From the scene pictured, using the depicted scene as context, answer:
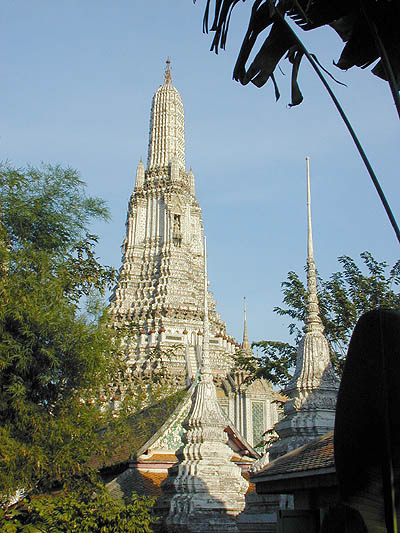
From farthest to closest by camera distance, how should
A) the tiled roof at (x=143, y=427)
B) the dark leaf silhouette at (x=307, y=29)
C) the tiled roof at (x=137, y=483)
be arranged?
the tiled roof at (x=143, y=427) < the tiled roof at (x=137, y=483) < the dark leaf silhouette at (x=307, y=29)

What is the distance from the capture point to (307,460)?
8.12 m

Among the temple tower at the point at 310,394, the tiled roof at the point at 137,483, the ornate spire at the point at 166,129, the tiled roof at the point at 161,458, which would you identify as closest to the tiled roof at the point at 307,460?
the temple tower at the point at 310,394

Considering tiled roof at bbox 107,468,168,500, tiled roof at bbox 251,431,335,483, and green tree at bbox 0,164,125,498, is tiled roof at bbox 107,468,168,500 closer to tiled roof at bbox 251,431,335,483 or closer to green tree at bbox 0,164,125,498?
green tree at bbox 0,164,125,498

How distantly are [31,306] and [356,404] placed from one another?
8.01 metres

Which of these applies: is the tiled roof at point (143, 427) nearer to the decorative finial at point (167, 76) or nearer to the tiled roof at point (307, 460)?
the tiled roof at point (307, 460)

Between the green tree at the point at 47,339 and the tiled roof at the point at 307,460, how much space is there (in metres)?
3.27

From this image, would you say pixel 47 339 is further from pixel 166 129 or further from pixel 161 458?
pixel 166 129

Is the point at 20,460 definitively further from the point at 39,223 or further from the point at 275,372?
the point at 275,372

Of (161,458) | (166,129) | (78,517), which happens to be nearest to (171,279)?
(166,129)

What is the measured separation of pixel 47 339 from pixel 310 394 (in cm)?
473

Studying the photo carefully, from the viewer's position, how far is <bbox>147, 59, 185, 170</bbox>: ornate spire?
41.9 m

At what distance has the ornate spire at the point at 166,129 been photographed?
41938 millimetres

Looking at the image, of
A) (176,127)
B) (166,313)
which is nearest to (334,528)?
(166,313)

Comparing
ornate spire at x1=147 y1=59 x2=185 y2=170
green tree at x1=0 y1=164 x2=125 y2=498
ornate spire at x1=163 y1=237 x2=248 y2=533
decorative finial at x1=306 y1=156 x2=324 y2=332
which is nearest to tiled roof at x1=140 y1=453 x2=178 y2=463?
ornate spire at x1=163 y1=237 x2=248 y2=533
